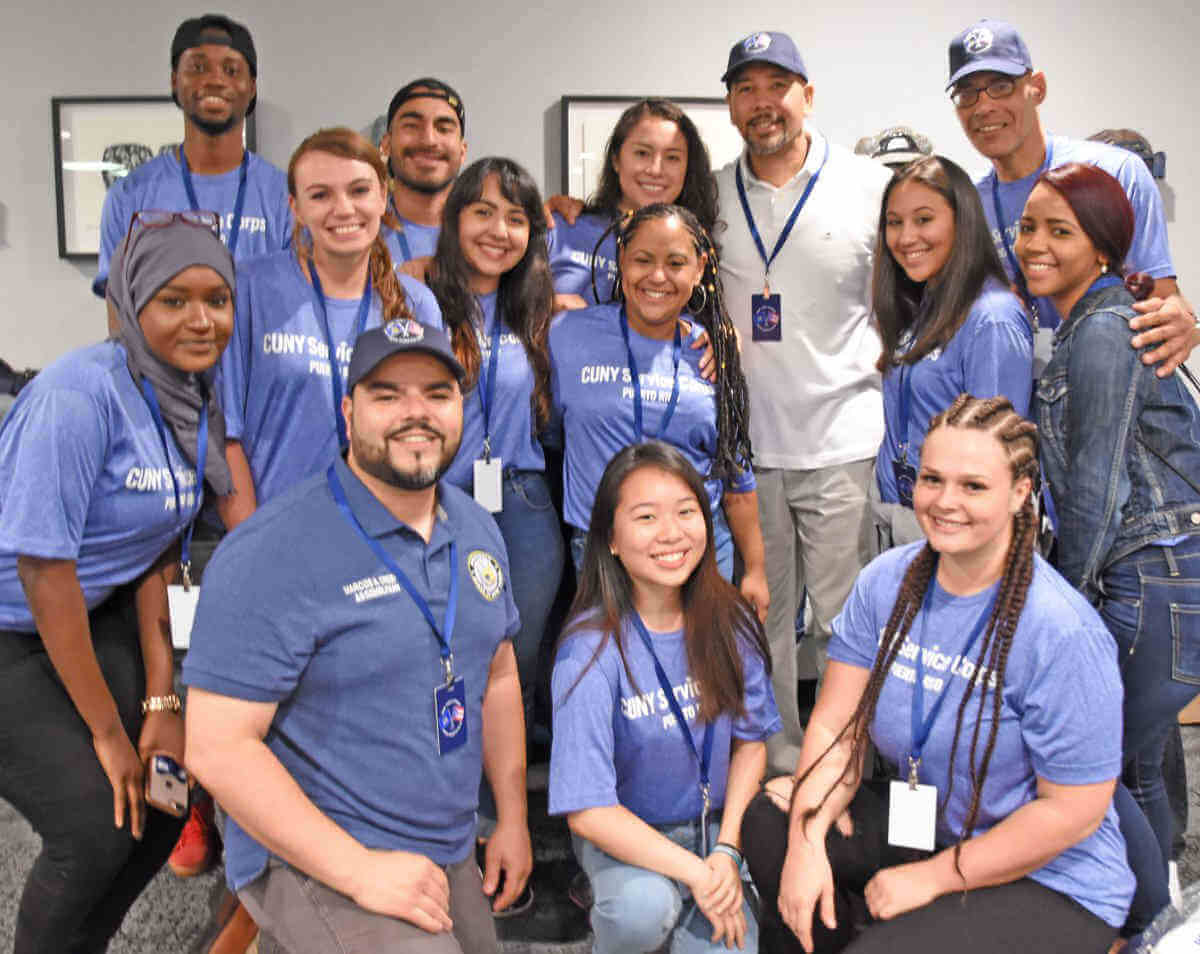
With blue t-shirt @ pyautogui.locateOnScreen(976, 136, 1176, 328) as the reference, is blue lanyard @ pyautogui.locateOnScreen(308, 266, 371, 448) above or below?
below

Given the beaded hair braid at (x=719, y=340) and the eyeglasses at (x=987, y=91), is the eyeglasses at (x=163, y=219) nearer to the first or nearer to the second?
the beaded hair braid at (x=719, y=340)

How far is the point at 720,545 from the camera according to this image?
2721mm

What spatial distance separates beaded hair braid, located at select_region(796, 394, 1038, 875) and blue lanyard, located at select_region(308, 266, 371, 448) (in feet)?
4.24

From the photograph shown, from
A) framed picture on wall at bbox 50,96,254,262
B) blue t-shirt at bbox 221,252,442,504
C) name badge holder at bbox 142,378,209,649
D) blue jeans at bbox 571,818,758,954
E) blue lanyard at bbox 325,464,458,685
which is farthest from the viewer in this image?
framed picture on wall at bbox 50,96,254,262

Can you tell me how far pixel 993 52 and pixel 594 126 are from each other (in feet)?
5.72

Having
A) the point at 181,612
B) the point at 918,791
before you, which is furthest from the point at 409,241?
the point at 918,791

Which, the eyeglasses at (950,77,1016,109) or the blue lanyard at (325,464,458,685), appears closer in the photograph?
the blue lanyard at (325,464,458,685)

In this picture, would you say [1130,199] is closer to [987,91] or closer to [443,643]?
[987,91]

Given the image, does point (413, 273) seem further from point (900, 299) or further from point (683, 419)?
point (900, 299)

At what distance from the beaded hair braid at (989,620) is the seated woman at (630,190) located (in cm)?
128

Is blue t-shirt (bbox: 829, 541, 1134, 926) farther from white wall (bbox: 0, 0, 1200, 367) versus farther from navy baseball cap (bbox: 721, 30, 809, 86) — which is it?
white wall (bbox: 0, 0, 1200, 367)

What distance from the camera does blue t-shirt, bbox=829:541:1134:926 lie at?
1.80m

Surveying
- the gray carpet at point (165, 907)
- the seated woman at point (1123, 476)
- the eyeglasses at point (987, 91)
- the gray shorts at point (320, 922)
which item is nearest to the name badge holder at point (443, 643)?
the gray shorts at point (320, 922)

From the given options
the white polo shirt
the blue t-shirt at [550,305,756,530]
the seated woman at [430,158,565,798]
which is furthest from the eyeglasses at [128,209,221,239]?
the white polo shirt
